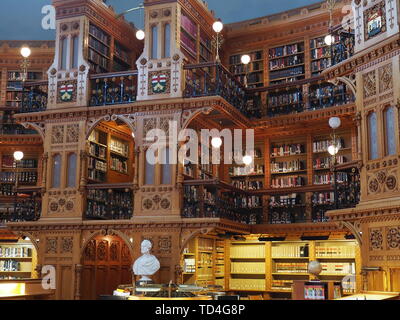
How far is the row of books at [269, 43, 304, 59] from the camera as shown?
44.9ft

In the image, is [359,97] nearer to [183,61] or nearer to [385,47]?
[385,47]

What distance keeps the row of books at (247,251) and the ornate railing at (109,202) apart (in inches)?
112

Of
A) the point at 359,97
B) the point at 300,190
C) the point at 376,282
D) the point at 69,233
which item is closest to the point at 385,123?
the point at 359,97

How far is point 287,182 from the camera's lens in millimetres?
12883

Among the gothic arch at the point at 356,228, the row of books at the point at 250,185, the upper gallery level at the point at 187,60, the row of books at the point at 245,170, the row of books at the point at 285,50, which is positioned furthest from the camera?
the row of books at the point at 285,50

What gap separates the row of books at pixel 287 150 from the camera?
42.6ft

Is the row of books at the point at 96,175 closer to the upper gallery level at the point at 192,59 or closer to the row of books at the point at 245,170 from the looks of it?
the upper gallery level at the point at 192,59

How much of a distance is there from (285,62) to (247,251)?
453 cm

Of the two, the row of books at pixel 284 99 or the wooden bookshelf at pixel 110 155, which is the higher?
the row of books at pixel 284 99

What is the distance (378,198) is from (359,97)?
1710 mm

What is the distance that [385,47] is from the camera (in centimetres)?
883

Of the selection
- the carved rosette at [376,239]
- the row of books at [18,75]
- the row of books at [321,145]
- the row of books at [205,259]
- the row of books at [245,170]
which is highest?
the row of books at [18,75]

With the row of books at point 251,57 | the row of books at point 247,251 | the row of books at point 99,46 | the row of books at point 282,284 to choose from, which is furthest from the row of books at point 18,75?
the row of books at point 282,284

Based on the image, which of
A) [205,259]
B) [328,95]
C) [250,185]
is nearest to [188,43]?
[328,95]
